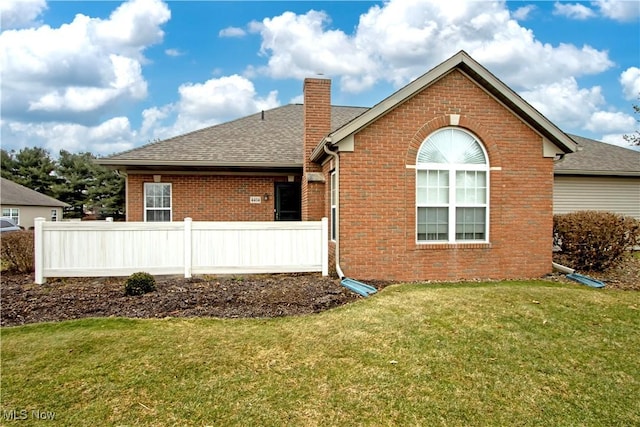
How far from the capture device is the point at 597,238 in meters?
9.00

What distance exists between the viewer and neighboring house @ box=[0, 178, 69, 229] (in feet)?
101

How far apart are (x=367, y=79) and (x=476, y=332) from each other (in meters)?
15.9

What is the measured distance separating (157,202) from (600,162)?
15.5m

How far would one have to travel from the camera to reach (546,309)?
579 centimetres

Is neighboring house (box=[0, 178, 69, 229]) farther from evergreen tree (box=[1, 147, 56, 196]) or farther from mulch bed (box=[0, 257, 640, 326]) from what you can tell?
mulch bed (box=[0, 257, 640, 326])

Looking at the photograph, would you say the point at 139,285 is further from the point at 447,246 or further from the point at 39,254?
the point at 447,246

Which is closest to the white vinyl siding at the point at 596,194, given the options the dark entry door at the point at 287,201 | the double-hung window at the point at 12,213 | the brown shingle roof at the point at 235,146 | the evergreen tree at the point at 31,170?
the brown shingle roof at the point at 235,146

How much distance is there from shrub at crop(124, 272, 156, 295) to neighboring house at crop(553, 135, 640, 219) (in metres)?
12.8

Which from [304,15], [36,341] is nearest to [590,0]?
[304,15]

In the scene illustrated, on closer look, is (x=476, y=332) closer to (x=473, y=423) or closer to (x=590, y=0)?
(x=473, y=423)

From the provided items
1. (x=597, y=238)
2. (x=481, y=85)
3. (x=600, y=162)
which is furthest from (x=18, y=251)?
(x=600, y=162)

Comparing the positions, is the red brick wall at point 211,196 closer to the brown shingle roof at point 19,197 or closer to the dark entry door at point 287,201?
the dark entry door at point 287,201

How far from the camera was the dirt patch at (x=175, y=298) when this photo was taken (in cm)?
593

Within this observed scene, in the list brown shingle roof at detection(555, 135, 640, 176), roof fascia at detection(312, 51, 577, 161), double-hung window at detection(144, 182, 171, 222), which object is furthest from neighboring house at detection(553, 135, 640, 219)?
double-hung window at detection(144, 182, 171, 222)
